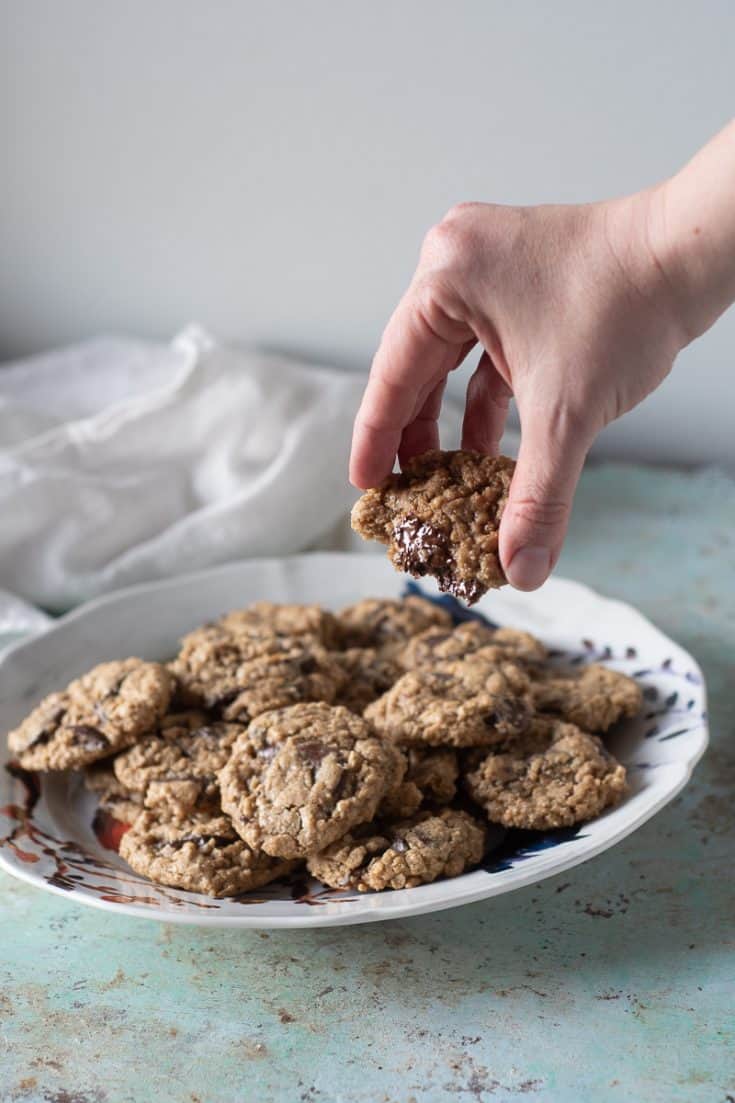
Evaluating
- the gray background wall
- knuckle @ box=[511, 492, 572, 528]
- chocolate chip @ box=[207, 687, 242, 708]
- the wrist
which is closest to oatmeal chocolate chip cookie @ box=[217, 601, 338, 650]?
chocolate chip @ box=[207, 687, 242, 708]

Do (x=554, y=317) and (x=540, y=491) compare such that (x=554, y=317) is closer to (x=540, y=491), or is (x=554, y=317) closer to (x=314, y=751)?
(x=540, y=491)

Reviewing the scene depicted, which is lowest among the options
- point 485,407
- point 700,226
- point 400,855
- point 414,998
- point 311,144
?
point 414,998

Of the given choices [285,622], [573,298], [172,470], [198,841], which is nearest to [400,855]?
[198,841]

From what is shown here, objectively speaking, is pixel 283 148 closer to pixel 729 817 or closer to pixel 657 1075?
pixel 729 817

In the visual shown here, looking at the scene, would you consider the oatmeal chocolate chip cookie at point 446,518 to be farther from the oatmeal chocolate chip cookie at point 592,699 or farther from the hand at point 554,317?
the oatmeal chocolate chip cookie at point 592,699

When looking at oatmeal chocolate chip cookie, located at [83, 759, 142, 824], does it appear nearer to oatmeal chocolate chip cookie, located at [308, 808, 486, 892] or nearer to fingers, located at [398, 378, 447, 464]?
oatmeal chocolate chip cookie, located at [308, 808, 486, 892]

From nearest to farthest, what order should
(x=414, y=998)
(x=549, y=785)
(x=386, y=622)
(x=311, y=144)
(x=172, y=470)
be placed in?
(x=414, y=998)
(x=549, y=785)
(x=386, y=622)
(x=172, y=470)
(x=311, y=144)

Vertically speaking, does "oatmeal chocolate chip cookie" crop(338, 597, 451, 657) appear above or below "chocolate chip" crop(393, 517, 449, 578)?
below
